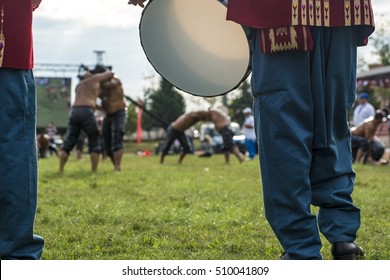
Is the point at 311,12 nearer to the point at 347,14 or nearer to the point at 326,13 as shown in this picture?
the point at 326,13

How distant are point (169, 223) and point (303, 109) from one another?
2.10m

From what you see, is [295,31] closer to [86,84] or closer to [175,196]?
[175,196]

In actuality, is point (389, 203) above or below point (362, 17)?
below

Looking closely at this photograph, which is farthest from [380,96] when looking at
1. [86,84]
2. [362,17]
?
[362,17]

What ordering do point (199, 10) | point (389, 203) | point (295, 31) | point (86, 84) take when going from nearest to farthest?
point (295, 31) < point (199, 10) < point (389, 203) < point (86, 84)

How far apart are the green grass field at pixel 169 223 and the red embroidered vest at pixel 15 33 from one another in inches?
44.6

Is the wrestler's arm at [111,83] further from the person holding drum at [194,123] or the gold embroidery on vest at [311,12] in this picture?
the gold embroidery on vest at [311,12]

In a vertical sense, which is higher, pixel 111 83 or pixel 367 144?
pixel 111 83

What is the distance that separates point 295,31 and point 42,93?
169 feet

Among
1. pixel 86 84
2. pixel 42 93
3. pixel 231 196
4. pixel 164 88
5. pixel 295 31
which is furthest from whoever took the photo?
pixel 164 88

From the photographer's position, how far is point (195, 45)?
10.2ft

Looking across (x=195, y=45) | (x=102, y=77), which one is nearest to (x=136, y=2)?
(x=195, y=45)

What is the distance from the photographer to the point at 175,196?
6.59 m
